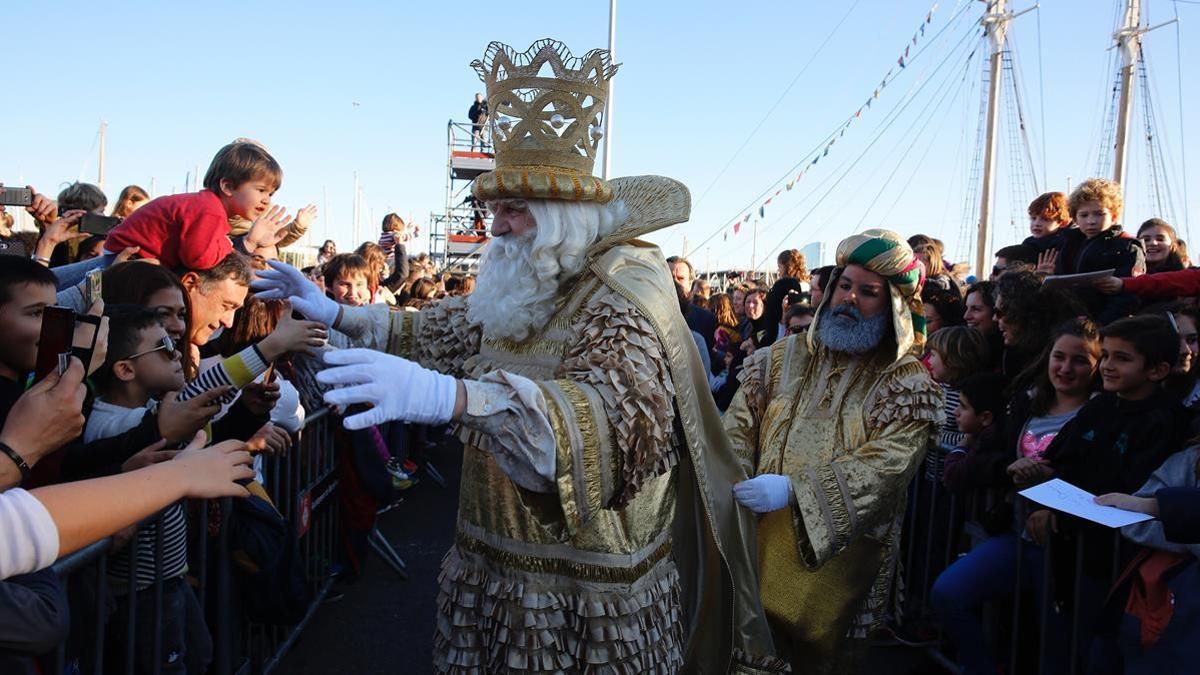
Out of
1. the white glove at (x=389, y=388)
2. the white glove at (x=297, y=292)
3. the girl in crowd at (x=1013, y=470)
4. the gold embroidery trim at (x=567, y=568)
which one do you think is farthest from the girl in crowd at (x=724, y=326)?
the white glove at (x=389, y=388)

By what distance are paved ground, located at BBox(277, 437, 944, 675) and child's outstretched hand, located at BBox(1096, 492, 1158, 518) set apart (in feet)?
6.29

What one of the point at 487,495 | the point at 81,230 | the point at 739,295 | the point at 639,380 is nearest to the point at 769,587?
the point at 487,495

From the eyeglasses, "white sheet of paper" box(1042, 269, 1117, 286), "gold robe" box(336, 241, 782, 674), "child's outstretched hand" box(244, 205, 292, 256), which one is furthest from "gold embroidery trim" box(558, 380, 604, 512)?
"white sheet of paper" box(1042, 269, 1117, 286)

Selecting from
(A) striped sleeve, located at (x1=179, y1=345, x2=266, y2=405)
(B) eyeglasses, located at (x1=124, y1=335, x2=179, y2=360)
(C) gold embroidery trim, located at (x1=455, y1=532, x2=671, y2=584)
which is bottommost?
(C) gold embroidery trim, located at (x1=455, y1=532, x2=671, y2=584)

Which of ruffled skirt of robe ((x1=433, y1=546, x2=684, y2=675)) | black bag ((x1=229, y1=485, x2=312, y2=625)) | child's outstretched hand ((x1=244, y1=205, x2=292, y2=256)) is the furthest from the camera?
child's outstretched hand ((x1=244, y1=205, x2=292, y2=256))

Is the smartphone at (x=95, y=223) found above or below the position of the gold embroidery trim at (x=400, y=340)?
above

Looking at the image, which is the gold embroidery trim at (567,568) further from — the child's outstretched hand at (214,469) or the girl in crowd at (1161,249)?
the girl in crowd at (1161,249)

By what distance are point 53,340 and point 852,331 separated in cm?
282

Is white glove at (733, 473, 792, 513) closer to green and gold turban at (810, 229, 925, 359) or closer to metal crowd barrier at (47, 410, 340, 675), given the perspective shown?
green and gold turban at (810, 229, 925, 359)

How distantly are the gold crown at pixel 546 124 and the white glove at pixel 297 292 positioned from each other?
801 millimetres

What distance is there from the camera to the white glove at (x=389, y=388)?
1740 mm

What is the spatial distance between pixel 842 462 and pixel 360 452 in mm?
2929

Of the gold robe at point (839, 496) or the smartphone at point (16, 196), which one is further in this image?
the smartphone at point (16, 196)

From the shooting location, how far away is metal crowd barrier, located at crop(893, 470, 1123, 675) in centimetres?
319
